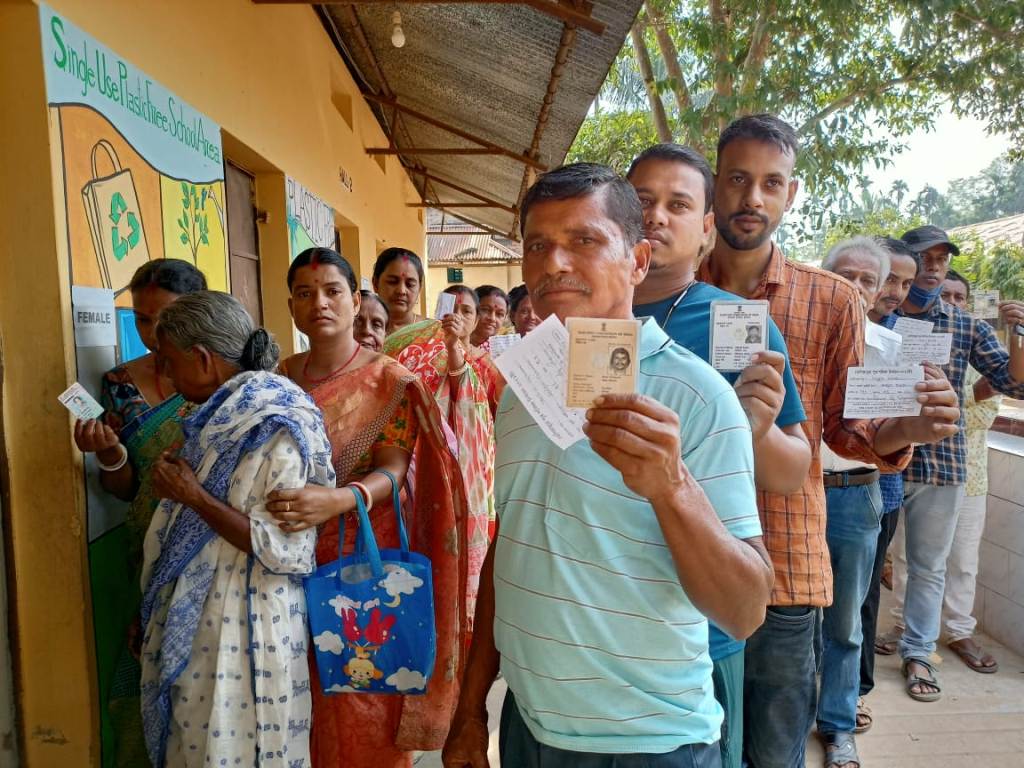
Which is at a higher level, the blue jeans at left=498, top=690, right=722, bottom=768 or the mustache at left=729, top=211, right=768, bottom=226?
the mustache at left=729, top=211, right=768, bottom=226

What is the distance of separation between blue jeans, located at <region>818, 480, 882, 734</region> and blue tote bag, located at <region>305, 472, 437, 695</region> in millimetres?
1440

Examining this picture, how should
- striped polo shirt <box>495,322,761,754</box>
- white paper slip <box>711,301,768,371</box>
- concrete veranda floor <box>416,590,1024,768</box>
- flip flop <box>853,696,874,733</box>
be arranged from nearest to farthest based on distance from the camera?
striped polo shirt <box>495,322,761,754</box> < white paper slip <box>711,301,768,371</box> < concrete veranda floor <box>416,590,1024,768</box> < flip flop <box>853,696,874,733</box>

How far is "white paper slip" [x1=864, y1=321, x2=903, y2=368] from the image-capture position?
5.65 feet

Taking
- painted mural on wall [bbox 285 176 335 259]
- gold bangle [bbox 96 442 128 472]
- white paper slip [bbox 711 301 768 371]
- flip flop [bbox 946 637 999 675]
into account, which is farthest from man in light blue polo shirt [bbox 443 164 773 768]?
painted mural on wall [bbox 285 176 335 259]

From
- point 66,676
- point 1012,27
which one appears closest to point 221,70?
point 66,676

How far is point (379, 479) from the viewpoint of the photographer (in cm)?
201

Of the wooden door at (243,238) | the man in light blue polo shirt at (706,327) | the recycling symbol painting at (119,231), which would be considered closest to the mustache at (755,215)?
the man in light blue polo shirt at (706,327)

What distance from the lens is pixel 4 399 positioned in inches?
78.4

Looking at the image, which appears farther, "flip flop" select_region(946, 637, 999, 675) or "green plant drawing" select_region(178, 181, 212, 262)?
"flip flop" select_region(946, 637, 999, 675)

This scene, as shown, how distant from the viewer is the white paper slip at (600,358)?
2.67 feet

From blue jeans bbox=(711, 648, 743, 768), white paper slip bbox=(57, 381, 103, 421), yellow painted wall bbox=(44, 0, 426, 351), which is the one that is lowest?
blue jeans bbox=(711, 648, 743, 768)

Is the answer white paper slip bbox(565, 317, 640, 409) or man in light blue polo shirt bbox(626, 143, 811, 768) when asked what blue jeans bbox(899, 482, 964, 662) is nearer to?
man in light blue polo shirt bbox(626, 143, 811, 768)

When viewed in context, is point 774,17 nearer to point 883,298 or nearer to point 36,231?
point 883,298

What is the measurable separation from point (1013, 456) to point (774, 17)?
3.38m
